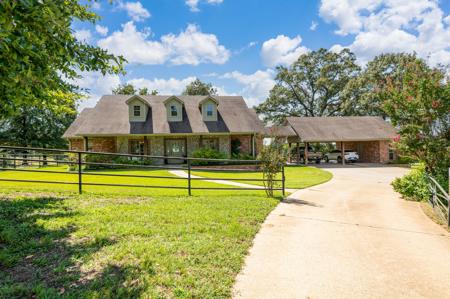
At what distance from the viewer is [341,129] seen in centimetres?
2966

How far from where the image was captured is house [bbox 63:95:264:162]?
22766 mm

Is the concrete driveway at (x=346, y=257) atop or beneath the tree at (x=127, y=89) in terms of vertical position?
beneath

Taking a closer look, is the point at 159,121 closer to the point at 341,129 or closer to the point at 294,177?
the point at 294,177

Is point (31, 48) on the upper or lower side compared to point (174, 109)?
lower

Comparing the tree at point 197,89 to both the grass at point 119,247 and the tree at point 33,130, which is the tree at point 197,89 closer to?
the tree at point 33,130

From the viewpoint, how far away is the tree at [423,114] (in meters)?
10.0

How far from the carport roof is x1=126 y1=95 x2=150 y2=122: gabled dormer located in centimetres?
1561

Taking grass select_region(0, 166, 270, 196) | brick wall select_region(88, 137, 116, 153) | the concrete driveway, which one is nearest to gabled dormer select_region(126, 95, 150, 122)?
brick wall select_region(88, 137, 116, 153)

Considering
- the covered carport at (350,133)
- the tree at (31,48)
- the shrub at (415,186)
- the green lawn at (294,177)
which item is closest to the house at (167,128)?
the green lawn at (294,177)

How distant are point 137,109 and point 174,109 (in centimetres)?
324

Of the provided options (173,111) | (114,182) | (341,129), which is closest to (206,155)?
(173,111)

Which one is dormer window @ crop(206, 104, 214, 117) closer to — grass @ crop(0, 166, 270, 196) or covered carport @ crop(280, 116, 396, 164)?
covered carport @ crop(280, 116, 396, 164)

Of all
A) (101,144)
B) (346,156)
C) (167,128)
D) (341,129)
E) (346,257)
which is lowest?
(346,257)

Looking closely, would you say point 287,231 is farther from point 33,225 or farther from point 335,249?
point 33,225
